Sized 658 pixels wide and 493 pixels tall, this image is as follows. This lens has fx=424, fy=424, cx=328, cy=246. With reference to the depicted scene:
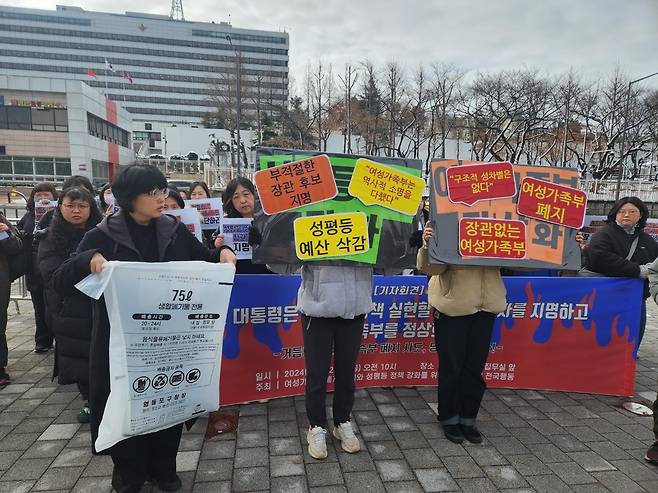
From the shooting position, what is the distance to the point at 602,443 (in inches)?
126

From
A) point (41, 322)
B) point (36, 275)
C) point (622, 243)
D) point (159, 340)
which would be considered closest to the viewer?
point (159, 340)

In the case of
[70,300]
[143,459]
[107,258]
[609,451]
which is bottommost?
[609,451]

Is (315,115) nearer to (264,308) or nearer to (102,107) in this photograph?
(102,107)

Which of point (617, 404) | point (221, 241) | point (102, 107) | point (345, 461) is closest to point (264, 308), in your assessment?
point (221, 241)

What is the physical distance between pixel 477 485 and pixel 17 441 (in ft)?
10.5

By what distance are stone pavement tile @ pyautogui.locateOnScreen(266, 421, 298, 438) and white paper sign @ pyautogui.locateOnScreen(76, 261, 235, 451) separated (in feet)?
3.12

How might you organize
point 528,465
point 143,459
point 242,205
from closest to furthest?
point 143,459 < point 528,465 < point 242,205

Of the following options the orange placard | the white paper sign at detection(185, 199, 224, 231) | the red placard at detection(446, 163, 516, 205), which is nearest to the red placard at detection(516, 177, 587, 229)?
the red placard at detection(446, 163, 516, 205)

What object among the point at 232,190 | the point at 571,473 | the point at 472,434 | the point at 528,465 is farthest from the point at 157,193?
the point at 571,473

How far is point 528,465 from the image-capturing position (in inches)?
113

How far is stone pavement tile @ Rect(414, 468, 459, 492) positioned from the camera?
2.62 meters

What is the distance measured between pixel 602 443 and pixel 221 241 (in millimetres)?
3322

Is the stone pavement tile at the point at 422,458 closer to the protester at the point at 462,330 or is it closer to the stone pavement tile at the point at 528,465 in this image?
the protester at the point at 462,330

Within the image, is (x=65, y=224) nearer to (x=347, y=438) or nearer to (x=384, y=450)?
(x=347, y=438)
